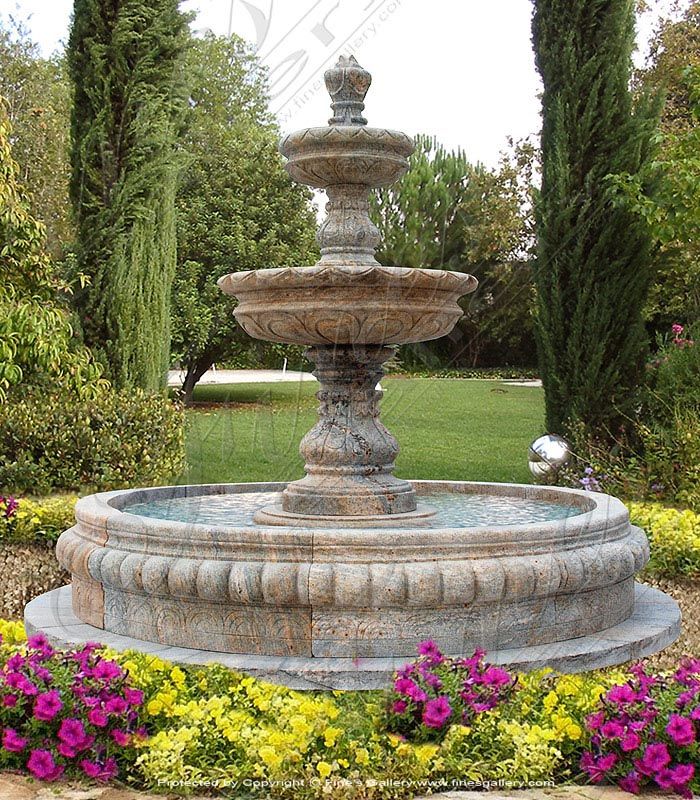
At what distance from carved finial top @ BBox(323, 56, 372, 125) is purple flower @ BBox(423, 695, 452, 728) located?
3.66m

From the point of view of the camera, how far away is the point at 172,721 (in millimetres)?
3977

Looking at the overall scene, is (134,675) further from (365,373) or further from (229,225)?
(229,225)

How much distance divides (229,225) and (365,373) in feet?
58.3

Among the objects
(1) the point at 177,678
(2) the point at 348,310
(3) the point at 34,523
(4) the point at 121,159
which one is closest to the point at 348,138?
(2) the point at 348,310

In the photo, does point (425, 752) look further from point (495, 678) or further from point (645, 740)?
point (645, 740)

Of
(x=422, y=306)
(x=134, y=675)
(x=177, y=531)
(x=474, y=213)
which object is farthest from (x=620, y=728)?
(x=474, y=213)

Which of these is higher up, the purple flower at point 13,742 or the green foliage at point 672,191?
the green foliage at point 672,191

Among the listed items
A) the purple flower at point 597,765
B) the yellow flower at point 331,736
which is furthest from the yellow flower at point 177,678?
the purple flower at point 597,765

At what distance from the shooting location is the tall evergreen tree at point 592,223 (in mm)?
11398

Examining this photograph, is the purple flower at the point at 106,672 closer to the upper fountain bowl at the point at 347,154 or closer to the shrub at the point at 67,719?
the shrub at the point at 67,719

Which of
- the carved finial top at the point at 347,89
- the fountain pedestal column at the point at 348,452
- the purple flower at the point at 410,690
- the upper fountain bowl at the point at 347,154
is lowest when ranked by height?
the purple flower at the point at 410,690

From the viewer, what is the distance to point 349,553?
4793 mm

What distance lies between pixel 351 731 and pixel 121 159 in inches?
367

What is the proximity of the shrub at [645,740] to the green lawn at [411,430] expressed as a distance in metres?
6.28
